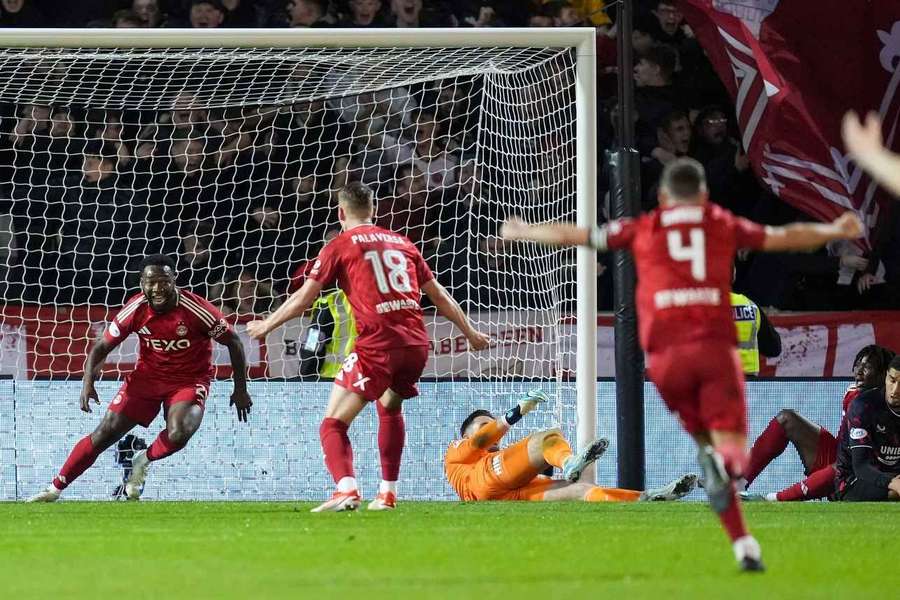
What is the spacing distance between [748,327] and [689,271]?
16.4ft

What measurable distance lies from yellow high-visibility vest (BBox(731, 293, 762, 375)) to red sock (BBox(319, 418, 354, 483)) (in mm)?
3316

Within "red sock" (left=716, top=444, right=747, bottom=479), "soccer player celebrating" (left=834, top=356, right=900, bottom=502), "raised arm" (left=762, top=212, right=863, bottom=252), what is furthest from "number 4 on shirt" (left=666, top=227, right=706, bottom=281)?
"soccer player celebrating" (left=834, top=356, right=900, bottom=502)

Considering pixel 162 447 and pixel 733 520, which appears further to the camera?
pixel 162 447

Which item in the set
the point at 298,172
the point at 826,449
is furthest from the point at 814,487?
the point at 298,172

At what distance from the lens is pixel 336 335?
37.3ft

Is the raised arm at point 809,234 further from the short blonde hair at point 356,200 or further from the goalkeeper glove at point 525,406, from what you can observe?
the goalkeeper glove at point 525,406

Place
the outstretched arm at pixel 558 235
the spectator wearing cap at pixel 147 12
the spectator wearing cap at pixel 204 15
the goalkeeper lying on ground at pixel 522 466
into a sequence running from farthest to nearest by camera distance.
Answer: the spectator wearing cap at pixel 147 12 → the spectator wearing cap at pixel 204 15 → the goalkeeper lying on ground at pixel 522 466 → the outstretched arm at pixel 558 235

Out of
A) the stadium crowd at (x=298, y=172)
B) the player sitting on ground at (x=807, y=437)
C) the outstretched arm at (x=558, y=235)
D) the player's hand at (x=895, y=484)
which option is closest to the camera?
the outstretched arm at (x=558, y=235)

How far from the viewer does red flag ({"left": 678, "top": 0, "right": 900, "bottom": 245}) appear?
13.1m

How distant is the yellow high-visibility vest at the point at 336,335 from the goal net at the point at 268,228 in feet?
→ 0.77

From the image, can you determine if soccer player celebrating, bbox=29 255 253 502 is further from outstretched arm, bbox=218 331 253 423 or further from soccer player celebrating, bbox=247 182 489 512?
soccer player celebrating, bbox=247 182 489 512

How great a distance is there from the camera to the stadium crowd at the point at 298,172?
12141mm

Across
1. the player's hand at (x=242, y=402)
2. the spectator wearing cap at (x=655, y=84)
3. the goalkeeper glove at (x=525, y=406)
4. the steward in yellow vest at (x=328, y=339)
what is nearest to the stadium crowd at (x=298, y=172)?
the spectator wearing cap at (x=655, y=84)

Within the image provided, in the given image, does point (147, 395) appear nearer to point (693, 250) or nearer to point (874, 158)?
point (693, 250)
